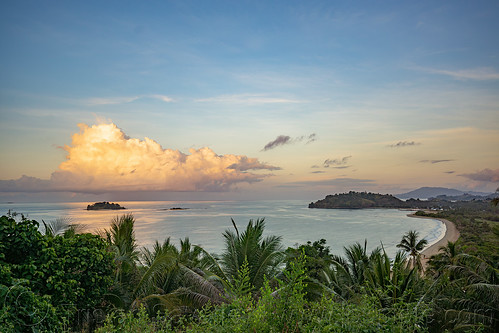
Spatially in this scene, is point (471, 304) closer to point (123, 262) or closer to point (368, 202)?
point (123, 262)

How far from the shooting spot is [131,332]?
5090 millimetres

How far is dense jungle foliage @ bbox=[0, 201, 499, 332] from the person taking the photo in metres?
4.20

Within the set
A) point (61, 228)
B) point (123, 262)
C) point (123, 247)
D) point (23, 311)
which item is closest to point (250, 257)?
point (123, 262)

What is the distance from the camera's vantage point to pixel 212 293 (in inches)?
395

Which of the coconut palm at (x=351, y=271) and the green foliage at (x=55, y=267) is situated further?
the coconut palm at (x=351, y=271)

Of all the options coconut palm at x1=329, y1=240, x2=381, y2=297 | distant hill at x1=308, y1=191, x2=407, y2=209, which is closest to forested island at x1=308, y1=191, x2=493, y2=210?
distant hill at x1=308, y1=191, x2=407, y2=209

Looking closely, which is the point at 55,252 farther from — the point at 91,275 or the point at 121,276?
the point at 121,276

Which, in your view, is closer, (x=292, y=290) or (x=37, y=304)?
(x=292, y=290)

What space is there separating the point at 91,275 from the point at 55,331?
1.78 meters

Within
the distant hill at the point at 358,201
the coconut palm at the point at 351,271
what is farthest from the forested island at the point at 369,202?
the coconut palm at the point at 351,271

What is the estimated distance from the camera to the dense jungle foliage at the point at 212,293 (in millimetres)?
4203

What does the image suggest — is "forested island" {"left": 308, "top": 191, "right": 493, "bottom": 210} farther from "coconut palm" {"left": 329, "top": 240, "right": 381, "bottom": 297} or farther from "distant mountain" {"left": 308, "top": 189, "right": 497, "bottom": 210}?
"coconut palm" {"left": 329, "top": 240, "right": 381, "bottom": 297}

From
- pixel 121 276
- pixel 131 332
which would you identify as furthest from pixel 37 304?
pixel 121 276

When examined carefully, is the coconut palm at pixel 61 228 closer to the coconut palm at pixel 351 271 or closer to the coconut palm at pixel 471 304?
the coconut palm at pixel 351 271
